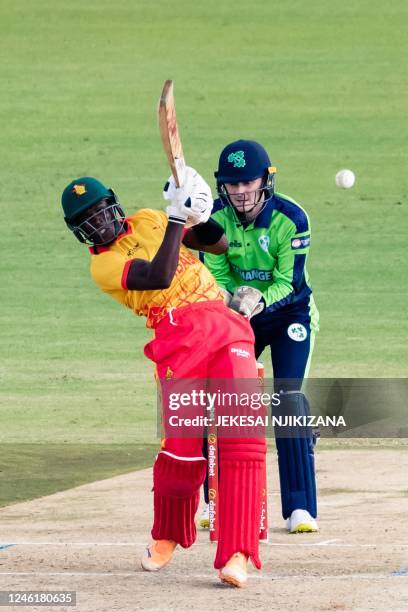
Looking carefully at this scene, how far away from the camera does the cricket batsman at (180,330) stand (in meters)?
6.18

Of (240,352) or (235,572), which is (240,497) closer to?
(235,572)

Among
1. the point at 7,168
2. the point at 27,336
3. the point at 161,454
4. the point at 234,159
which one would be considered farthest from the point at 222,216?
the point at 7,168

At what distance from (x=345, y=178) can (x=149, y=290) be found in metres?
12.9

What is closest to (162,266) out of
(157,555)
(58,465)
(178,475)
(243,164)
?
(178,475)

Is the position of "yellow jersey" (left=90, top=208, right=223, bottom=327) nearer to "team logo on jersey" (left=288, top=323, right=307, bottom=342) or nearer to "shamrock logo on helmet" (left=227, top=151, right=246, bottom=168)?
"shamrock logo on helmet" (left=227, top=151, right=246, bottom=168)

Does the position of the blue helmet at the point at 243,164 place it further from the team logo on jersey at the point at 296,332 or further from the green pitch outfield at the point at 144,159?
the green pitch outfield at the point at 144,159

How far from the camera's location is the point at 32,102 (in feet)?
77.7

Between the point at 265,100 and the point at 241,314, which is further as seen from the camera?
the point at 265,100

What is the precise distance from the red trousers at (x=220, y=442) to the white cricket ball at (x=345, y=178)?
1270cm

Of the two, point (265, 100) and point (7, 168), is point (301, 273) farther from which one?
point (265, 100)

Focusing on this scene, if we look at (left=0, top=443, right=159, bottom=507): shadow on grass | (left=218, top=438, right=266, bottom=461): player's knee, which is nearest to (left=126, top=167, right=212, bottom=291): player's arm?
(left=218, top=438, right=266, bottom=461): player's knee

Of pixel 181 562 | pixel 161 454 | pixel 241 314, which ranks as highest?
pixel 241 314

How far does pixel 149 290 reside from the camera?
6.34 m

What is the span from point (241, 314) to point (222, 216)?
781 mm
